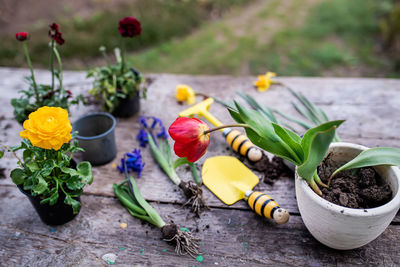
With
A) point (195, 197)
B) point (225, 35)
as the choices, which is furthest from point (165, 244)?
point (225, 35)

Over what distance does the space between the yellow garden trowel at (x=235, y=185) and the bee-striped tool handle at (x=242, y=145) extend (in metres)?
0.04

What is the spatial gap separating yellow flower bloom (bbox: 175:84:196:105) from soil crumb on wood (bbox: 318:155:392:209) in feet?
2.23

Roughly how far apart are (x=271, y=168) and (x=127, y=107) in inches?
25.4

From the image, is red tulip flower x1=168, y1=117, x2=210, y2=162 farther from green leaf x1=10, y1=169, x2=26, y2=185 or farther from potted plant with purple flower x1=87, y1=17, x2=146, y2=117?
Answer: potted plant with purple flower x1=87, y1=17, x2=146, y2=117

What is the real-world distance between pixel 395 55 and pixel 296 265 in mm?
2514

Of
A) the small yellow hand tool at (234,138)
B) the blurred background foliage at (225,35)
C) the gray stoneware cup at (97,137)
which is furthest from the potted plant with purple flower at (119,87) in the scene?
the blurred background foliage at (225,35)

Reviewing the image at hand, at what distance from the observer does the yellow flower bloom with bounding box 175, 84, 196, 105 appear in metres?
1.40

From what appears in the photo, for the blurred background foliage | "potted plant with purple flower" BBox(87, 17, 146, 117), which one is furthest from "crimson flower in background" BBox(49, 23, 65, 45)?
the blurred background foliage

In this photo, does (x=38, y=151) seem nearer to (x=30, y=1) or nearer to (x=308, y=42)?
(x=308, y=42)

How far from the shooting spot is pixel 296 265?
83 cm

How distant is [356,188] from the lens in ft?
2.75

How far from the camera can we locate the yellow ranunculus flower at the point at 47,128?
78 cm

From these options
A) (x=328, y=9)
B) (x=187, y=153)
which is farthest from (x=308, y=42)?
(x=187, y=153)

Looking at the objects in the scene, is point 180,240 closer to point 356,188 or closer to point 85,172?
point 85,172
